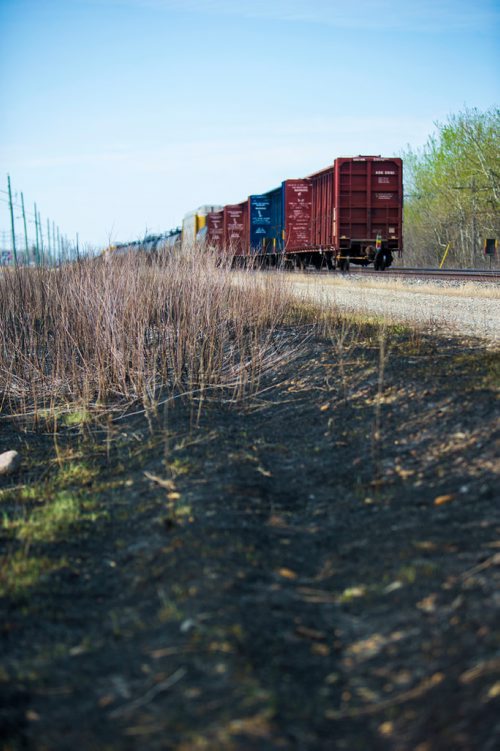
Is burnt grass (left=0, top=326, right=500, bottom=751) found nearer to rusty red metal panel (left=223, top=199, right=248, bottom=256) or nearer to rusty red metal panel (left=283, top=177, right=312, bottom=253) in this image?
rusty red metal panel (left=283, top=177, right=312, bottom=253)

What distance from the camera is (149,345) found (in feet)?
31.3

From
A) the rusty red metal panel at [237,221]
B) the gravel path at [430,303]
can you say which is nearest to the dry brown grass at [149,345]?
the gravel path at [430,303]

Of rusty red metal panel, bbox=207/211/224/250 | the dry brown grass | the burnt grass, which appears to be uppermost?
rusty red metal panel, bbox=207/211/224/250

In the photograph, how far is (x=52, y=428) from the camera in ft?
26.5

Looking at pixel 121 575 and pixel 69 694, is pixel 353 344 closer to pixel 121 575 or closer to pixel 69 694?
pixel 121 575

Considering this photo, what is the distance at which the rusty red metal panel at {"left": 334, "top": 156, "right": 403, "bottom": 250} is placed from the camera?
22.2m

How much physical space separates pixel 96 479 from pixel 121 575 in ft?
6.56

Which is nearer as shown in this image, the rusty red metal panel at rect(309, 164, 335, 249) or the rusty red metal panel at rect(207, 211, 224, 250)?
the rusty red metal panel at rect(309, 164, 335, 249)

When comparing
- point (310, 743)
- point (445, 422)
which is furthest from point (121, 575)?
point (445, 422)

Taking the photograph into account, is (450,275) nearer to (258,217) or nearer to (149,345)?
(258,217)

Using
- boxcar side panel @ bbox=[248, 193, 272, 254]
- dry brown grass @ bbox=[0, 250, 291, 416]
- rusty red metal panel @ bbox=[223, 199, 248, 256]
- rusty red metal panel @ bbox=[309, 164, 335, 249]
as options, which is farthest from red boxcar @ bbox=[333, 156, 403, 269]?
dry brown grass @ bbox=[0, 250, 291, 416]

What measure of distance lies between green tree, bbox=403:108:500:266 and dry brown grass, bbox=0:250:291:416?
28199 millimetres

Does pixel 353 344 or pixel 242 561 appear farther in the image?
pixel 353 344

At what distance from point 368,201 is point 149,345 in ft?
47.6
